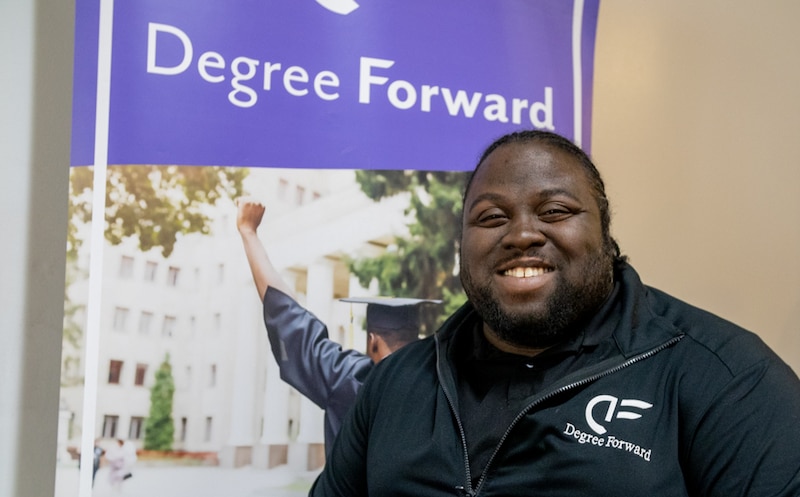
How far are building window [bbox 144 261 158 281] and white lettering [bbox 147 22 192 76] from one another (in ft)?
1.16

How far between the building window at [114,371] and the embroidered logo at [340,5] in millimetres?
786

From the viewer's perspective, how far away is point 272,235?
65.9 inches

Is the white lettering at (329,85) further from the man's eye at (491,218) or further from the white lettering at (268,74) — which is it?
the man's eye at (491,218)

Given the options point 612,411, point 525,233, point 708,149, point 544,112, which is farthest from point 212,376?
point 708,149

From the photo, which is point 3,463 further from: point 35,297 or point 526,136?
point 526,136

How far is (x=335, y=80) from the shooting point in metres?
1.68

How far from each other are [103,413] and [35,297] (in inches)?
11.5

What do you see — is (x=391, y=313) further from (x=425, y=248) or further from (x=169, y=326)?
(x=169, y=326)

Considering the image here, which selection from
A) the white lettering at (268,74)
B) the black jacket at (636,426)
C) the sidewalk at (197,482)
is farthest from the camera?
the white lettering at (268,74)

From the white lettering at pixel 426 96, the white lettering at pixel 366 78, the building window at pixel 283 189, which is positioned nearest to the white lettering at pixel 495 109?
the white lettering at pixel 426 96

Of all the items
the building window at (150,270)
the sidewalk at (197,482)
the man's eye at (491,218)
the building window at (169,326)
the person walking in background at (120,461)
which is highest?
the man's eye at (491,218)

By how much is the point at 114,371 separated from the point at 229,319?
227 millimetres

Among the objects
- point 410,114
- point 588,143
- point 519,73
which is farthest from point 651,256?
point 410,114

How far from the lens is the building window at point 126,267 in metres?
1.58
